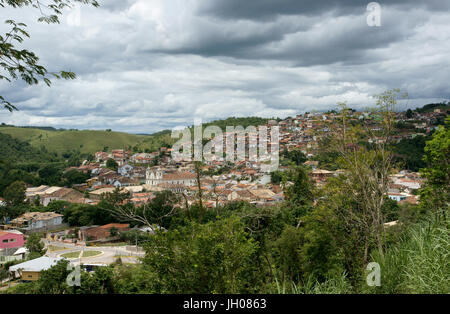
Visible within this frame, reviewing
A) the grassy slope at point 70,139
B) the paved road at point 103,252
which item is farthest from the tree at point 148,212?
the grassy slope at point 70,139

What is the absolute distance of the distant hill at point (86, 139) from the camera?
286 feet

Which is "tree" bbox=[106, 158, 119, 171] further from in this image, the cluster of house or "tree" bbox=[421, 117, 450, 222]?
"tree" bbox=[421, 117, 450, 222]

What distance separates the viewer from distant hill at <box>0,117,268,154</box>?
87188mm

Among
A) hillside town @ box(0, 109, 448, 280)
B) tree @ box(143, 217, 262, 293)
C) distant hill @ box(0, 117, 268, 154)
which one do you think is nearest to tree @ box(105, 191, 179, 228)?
hillside town @ box(0, 109, 448, 280)

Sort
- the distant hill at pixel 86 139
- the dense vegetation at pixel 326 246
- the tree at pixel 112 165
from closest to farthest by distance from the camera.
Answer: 1. the dense vegetation at pixel 326 246
2. the tree at pixel 112 165
3. the distant hill at pixel 86 139

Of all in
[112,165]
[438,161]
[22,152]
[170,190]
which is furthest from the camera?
[22,152]

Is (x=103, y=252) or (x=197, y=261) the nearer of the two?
(x=197, y=261)

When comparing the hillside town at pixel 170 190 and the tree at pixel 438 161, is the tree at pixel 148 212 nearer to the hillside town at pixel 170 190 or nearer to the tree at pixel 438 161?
the hillside town at pixel 170 190

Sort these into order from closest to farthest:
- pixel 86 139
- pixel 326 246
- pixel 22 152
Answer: pixel 326 246, pixel 22 152, pixel 86 139

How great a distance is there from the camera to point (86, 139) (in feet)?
327

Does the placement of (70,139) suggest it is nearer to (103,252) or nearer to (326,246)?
(103,252)

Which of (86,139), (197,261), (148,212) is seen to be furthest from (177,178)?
(86,139)

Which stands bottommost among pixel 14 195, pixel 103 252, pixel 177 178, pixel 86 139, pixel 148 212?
pixel 103 252
